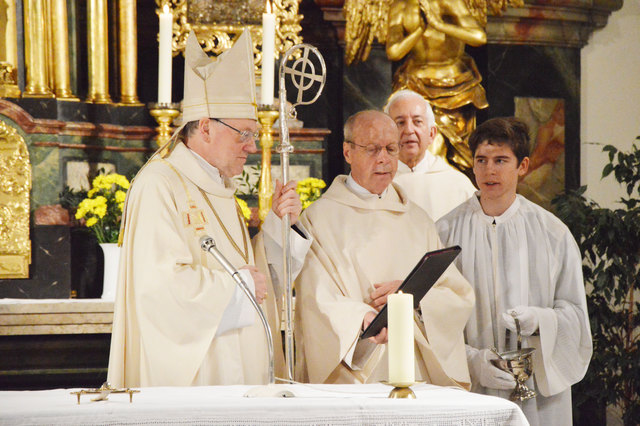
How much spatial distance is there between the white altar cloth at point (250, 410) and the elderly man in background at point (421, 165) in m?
2.64

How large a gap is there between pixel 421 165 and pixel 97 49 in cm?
238

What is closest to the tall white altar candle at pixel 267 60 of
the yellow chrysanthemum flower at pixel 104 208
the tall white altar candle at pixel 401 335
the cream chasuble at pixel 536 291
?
the tall white altar candle at pixel 401 335

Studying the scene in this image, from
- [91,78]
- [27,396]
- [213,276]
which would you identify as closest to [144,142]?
[91,78]

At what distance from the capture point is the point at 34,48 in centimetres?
638

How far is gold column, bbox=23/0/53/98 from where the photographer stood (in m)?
6.38

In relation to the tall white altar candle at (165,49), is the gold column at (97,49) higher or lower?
higher

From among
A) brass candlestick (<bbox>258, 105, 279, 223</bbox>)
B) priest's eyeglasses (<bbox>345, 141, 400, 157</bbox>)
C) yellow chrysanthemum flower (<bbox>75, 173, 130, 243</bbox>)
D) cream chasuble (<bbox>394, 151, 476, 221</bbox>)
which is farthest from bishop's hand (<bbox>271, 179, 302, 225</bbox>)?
brass candlestick (<bbox>258, 105, 279, 223</bbox>)

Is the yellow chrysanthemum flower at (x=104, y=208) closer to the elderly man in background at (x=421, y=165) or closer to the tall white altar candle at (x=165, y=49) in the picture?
the elderly man in background at (x=421, y=165)

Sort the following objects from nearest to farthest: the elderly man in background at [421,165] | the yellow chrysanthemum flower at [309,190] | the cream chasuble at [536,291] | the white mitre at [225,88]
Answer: the white mitre at [225,88]
the cream chasuble at [536,291]
the elderly man in background at [421,165]
the yellow chrysanthemum flower at [309,190]

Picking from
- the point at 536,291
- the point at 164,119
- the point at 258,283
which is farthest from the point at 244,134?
the point at 164,119

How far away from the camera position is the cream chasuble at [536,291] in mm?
4277

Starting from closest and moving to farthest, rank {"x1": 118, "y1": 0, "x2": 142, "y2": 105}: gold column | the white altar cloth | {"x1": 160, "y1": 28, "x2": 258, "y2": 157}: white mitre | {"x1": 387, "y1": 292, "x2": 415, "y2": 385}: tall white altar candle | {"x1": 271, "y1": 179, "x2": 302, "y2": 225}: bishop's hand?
the white altar cloth → {"x1": 387, "y1": 292, "x2": 415, "y2": 385}: tall white altar candle → {"x1": 271, "y1": 179, "x2": 302, "y2": 225}: bishop's hand → {"x1": 160, "y1": 28, "x2": 258, "y2": 157}: white mitre → {"x1": 118, "y1": 0, "x2": 142, "y2": 105}: gold column

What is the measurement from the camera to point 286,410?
2.87 m

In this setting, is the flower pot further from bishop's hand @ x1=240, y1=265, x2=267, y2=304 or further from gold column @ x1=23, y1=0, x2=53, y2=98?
bishop's hand @ x1=240, y1=265, x2=267, y2=304
